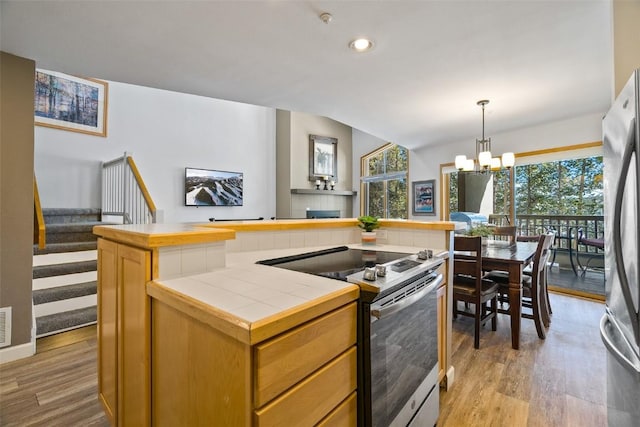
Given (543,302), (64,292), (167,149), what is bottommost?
(543,302)

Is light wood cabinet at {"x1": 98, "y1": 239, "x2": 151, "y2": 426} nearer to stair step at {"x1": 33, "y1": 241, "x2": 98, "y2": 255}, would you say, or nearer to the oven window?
the oven window

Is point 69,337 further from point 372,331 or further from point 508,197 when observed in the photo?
point 508,197

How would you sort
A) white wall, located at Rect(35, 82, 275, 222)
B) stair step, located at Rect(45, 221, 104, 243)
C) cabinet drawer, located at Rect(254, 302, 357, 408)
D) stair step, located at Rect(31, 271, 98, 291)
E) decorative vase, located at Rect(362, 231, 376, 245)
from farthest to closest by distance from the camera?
1. white wall, located at Rect(35, 82, 275, 222)
2. stair step, located at Rect(45, 221, 104, 243)
3. stair step, located at Rect(31, 271, 98, 291)
4. decorative vase, located at Rect(362, 231, 376, 245)
5. cabinet drawer, located at Rect(254, 302, 357, 408)

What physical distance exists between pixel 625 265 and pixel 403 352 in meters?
0.89

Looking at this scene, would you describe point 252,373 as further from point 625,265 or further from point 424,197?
point 424,197

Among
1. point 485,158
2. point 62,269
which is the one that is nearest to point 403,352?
point 485,158

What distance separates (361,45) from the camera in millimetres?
2230

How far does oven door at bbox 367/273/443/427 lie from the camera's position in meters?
1.05

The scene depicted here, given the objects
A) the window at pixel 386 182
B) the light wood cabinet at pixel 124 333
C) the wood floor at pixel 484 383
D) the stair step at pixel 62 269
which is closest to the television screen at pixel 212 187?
the stair step at pixel 62 269

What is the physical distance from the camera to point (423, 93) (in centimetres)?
318

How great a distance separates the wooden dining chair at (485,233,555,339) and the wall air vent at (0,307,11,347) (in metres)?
4.01

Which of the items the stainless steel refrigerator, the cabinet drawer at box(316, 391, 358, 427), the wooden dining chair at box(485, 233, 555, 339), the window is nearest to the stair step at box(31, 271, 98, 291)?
the cabinet drawer at box(316, 391, 358, 427)

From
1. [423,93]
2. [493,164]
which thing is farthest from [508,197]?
[423,93]

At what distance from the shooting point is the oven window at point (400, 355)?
1051 millimetres
